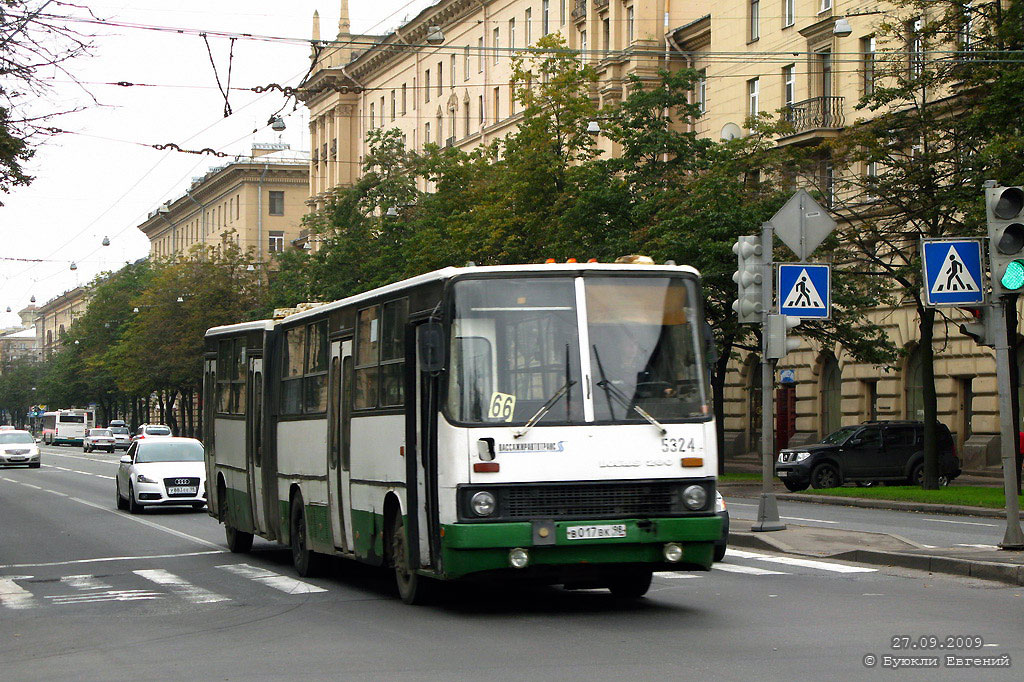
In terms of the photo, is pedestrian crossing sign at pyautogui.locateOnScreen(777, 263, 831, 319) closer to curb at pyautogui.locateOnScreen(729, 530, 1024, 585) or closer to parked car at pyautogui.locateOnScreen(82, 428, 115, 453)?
curb at pyautogui.locateOnScreen(729, 530, 1024, 585)

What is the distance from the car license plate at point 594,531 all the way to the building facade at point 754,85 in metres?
12.7

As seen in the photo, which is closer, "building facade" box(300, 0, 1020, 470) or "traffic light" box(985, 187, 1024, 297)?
"traffic light" box(985, 187, 1024, 297)

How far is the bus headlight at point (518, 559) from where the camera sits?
1162 centimetres

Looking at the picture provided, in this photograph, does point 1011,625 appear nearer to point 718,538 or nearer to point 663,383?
point 718,538

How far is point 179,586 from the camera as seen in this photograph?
15594 millimetres

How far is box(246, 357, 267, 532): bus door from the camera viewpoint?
Answer: 718 inches

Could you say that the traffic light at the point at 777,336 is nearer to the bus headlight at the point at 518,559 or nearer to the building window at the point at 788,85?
the bus headlight at the point at 518,559

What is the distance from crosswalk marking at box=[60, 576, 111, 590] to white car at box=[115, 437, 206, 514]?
42.6ft

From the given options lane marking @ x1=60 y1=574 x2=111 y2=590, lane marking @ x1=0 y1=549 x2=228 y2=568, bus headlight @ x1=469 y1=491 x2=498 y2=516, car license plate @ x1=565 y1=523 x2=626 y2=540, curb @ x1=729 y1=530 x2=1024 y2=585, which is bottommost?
lane marking @ x1=0 y1=549 x2=228 y2=568

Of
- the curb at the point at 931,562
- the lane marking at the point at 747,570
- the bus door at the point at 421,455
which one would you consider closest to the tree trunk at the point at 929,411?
the curb at the point at 931,562

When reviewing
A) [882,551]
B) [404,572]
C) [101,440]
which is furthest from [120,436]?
[404,572]

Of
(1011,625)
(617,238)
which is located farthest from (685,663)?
(617,238)

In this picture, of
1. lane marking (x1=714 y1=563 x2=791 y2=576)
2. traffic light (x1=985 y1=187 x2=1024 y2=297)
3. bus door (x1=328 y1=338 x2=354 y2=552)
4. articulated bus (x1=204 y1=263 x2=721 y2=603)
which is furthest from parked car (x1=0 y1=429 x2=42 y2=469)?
traffic light (x1=985 y1=187 x2=1024 y2=297)

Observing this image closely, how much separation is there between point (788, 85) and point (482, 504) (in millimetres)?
41574
